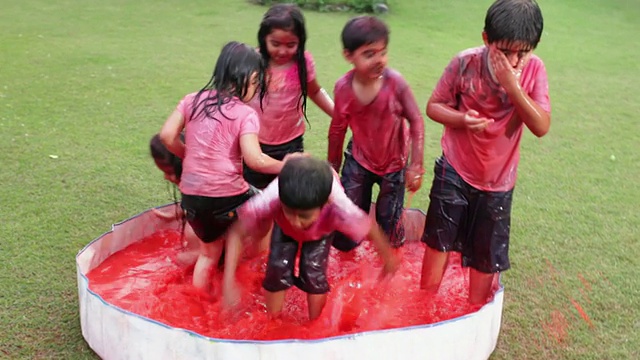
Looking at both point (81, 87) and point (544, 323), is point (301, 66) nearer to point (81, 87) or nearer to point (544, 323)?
point (544, 323)

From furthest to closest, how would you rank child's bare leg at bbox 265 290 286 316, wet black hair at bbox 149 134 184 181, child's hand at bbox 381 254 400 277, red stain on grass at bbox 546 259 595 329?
wet black hair at bbox 149 134 184 181
red stain on grass at bbox 546 259 595 329
child's bare leg at bbox 265 290 286 316
child's hand at bbox 381 254 400 277

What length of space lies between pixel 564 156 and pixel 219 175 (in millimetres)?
3650

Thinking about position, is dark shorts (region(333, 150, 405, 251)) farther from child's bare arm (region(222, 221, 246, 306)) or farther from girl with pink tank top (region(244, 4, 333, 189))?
child's bare arm (region(222, 221, 246, 306))

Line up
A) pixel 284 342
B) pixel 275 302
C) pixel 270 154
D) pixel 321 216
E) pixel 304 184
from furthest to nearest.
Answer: pixel 270 154, pixel 275 302, pixel 321 216, pixel 304 184, pixel 284 342

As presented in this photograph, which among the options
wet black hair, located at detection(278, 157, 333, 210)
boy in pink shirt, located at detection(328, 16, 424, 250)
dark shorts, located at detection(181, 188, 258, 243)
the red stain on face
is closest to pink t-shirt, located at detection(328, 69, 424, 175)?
boy in pink shirt, located at detection(328, 16, 424, 250)

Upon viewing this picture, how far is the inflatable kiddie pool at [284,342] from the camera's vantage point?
257cm

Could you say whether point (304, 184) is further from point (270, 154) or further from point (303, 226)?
point (270, 154)

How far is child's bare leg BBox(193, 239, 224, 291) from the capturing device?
3482 millimetres

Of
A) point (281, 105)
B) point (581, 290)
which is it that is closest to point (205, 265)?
point (281, 105)

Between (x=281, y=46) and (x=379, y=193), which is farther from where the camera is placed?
(x=379, y=193)

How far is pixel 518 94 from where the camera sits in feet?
9.00

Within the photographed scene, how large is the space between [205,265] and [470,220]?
4.55ft

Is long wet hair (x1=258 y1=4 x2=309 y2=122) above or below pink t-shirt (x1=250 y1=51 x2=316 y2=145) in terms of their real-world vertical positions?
above

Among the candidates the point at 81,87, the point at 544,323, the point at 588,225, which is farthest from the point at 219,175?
the point at 81,87
